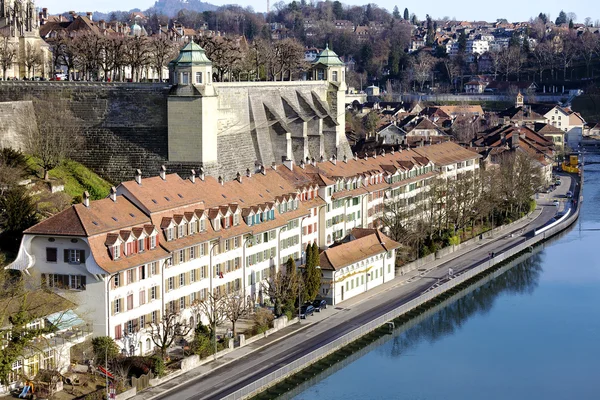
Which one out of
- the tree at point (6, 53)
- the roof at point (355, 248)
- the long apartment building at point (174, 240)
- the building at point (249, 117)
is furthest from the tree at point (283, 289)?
the tree at point (6, 53)

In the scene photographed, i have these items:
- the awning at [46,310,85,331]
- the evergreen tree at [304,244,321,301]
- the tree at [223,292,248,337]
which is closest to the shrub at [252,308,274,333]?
the tree at [223,292,248,337]

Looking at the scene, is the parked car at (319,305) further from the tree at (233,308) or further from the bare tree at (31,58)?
the bare tree at (31,58)

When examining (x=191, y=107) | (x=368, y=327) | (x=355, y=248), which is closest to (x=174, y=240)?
(x=368, y=327)

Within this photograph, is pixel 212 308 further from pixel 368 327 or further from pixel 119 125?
pixel 119 125

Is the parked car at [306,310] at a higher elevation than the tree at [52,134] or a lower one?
lower

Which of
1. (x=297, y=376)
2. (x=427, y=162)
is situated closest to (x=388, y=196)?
(x=427, y=162)

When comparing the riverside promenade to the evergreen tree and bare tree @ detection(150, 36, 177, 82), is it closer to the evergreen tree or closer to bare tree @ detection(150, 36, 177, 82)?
the evergreen tree

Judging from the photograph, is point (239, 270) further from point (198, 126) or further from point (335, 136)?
point (335, 136)

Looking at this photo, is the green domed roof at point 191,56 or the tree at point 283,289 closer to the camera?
the tree at point 283,289
